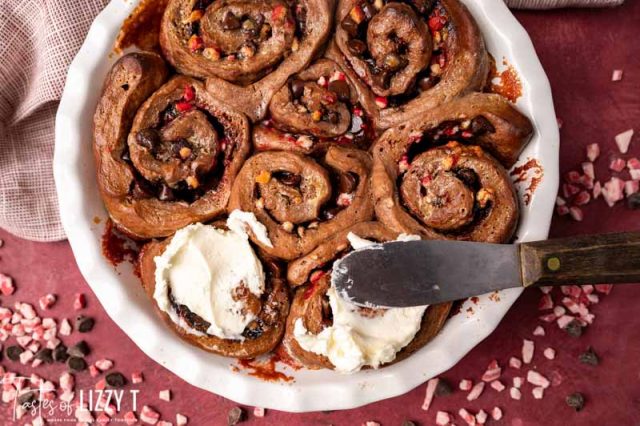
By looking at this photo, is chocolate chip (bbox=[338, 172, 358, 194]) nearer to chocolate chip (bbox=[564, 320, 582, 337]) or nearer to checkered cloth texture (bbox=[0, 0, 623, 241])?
checkered cloth texture (bbox=[0, 0, 623, 241])

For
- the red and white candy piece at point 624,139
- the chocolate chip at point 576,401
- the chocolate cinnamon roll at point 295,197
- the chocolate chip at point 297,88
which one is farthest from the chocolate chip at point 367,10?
the chocolate chip at point 576,401

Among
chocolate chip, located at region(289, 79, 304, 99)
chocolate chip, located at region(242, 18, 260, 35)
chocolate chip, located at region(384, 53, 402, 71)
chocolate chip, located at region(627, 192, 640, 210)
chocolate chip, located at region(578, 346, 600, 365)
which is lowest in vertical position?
chocolate chip, located at region(578, 346, 600, 365)

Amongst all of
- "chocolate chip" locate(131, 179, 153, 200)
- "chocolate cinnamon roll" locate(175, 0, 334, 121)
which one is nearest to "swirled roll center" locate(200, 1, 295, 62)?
"chocolate cinnamon roll" locate(175, 0, 334, 121)

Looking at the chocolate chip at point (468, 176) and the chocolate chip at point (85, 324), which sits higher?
the chocolate chip at point (468, 176)

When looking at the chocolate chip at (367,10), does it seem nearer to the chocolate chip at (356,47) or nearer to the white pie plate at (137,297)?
the chocolate chip at (356,47)

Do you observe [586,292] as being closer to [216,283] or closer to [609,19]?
[609,19]
